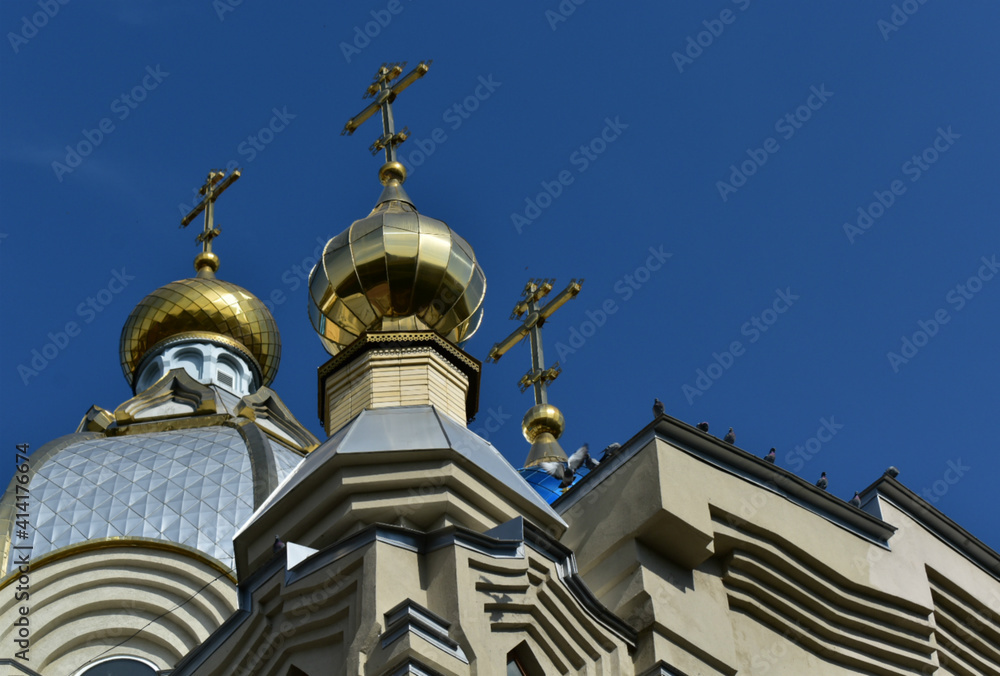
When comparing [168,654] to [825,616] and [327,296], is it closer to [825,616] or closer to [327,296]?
[327,296]

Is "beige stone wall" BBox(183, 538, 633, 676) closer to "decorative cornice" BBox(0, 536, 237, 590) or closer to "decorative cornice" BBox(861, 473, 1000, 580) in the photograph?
"decorative cornice" BBox(861, 473, 1000, 580)

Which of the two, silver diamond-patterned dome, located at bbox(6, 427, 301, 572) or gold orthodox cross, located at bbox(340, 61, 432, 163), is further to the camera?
silver diamond-patterned dome, located at bbox(6, 427, 301, 572)

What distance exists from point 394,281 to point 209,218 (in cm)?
1615

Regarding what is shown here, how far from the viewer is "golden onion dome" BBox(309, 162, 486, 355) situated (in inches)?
440

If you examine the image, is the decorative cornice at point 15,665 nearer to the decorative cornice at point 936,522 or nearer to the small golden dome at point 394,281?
the small golden dome at point 394,281

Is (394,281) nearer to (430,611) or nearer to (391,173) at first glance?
(391,173)

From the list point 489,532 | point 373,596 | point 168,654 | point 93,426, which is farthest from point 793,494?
point 93,426

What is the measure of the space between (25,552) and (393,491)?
9843mm

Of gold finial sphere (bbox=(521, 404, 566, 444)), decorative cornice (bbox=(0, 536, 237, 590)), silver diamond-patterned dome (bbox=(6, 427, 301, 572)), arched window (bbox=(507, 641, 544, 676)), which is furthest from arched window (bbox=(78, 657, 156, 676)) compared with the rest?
arched window (bbox=(507, 641, 544, 676))

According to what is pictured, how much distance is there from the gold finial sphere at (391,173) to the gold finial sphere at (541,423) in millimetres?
5723

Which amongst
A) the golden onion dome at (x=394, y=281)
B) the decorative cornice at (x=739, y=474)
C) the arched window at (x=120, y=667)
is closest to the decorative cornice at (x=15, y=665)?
the golden onion dome at (x=394, y=281)

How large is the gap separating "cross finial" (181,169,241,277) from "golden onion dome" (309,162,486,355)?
15124mm

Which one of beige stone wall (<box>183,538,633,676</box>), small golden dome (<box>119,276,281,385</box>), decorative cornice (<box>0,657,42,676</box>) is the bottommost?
beige stone wall (<box>183,538,633,676</box>)

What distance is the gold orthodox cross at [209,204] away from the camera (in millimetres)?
26375
